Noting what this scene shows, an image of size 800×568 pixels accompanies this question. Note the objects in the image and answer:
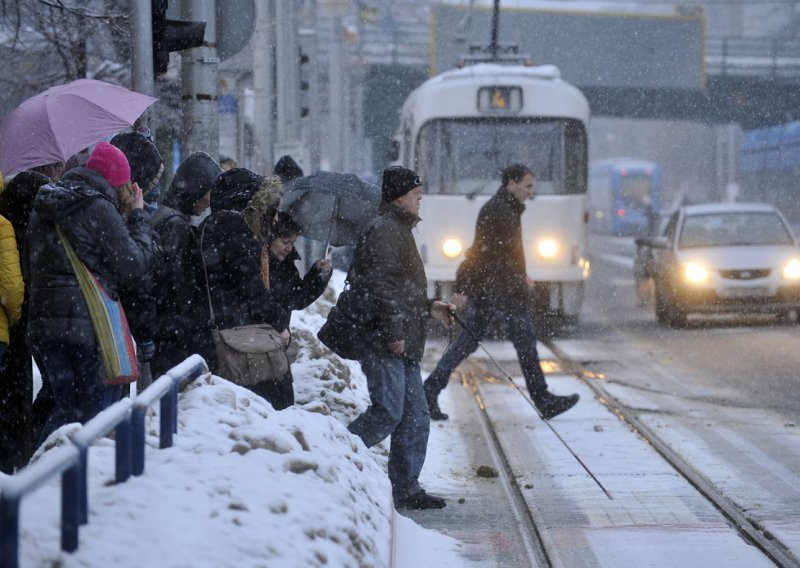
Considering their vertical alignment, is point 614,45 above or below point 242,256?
above

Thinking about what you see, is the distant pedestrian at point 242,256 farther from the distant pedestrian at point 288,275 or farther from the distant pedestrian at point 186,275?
the distant pedestrian at point 288,275

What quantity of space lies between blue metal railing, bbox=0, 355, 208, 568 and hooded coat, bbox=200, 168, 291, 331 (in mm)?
1082

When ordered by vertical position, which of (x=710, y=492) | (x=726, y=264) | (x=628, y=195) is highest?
(x=726, y=264)

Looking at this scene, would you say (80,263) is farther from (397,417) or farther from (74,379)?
(397,417)

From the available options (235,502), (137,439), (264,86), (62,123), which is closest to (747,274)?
(264,86)

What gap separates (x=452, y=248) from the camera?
15617 mm

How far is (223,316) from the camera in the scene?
18.5 ft

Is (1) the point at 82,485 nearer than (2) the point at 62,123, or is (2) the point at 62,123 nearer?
(1) the point at 82,485

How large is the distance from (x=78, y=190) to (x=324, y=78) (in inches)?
1983

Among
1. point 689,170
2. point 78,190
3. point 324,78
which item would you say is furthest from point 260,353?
point 689,170

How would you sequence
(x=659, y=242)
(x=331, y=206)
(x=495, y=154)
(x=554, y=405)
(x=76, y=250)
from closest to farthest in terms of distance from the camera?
1. (x=76, y=250)
2. (x=331, y=206)
3. (x=554, y=405)
4. (x=495, y=154)
5. (x=659, y=242)

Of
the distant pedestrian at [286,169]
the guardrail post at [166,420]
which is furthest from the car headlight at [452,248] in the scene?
the guardrail post at [166,420]

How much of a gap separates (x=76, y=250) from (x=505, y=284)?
437 cm

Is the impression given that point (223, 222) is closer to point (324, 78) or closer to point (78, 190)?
point (78, 190)
